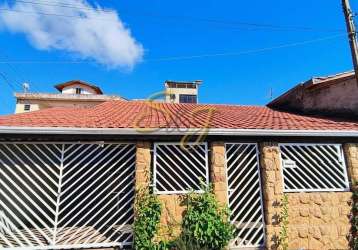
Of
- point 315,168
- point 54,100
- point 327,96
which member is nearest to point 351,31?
point 315,168

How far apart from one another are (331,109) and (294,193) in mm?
5092

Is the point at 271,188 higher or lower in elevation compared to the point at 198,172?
lower

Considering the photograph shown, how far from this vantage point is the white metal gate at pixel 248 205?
6.68 meters

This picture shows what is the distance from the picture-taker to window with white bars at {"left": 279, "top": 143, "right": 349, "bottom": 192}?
23.7 feet

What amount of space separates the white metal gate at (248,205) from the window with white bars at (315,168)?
853 mm

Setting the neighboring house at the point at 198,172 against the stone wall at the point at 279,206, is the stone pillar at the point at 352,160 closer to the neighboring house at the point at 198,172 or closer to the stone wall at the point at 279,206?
the neighboring house at the point at 198,172

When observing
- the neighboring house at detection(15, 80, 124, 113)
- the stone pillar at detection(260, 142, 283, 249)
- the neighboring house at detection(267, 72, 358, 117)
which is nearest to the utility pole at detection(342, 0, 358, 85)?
the stone pillar at detection(260, 142, 283, 249)

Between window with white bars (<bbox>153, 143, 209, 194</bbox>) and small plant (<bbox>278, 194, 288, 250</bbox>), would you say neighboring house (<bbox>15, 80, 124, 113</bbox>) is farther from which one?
small plant (<bbox>278, 194, 288, 250</bbox>)

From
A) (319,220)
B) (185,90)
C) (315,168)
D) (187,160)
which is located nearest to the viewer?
(319,220)

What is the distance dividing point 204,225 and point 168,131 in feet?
8.06

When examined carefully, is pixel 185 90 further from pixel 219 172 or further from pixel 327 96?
pixel 219 172

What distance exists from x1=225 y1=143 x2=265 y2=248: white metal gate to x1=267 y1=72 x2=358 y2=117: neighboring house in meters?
4.88

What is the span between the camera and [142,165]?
253 inches

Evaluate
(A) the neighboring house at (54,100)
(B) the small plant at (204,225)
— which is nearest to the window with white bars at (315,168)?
(B) the small plant at (204,225)
